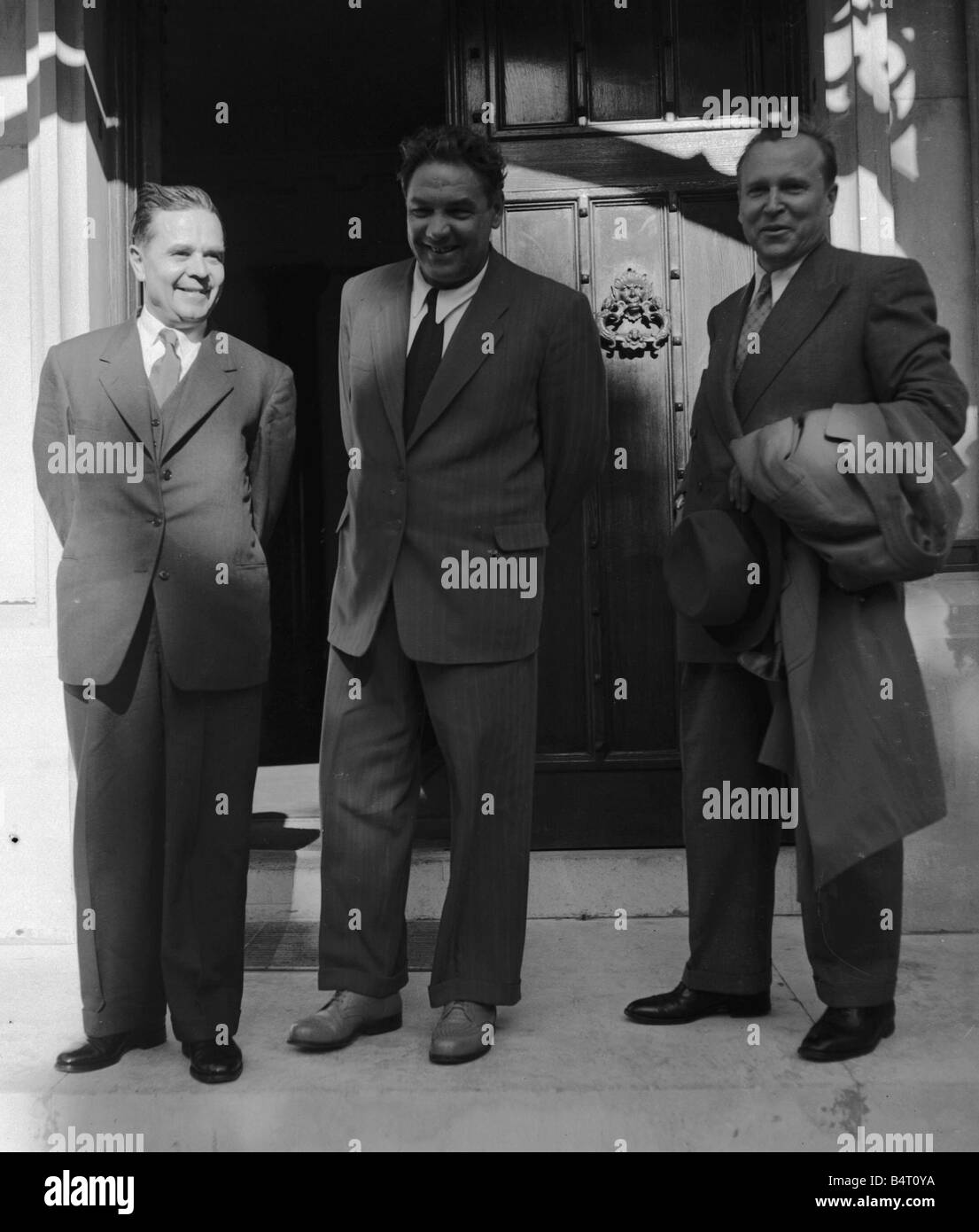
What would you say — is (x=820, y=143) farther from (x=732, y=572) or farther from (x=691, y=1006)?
(x=691, y=1006)

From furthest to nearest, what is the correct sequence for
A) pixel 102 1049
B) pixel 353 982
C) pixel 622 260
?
pixel 622 260 < pixel 353 982 < pixel 102 1049

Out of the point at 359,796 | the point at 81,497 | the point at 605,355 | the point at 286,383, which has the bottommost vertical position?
the point at 359,796

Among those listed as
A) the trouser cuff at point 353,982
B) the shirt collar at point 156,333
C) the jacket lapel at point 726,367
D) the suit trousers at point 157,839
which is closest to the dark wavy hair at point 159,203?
the shirt collar at point 156,333

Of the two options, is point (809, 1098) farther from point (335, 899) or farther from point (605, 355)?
point (605, 355)

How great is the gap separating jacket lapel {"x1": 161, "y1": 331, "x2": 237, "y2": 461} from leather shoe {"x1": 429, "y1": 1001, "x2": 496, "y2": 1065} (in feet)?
5.08

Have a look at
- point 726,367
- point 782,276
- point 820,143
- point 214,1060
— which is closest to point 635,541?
point 726,367

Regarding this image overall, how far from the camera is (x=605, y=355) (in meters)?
4.76

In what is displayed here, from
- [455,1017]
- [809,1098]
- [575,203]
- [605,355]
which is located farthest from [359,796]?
[575,203]

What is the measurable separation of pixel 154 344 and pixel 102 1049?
1746 millimetres

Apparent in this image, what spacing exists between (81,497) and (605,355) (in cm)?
218

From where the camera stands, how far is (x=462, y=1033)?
10.5 ft

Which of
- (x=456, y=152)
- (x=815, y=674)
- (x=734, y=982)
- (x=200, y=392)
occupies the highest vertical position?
(x=456, y=152)

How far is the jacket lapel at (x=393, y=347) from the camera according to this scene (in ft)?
10.9

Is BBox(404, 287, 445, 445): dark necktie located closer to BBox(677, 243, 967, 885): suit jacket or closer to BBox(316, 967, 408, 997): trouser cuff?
BBox(677, 243, 967, 885): suit jacket
